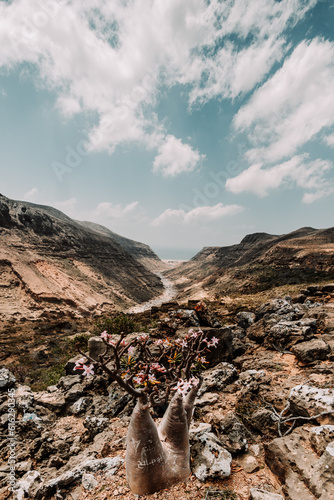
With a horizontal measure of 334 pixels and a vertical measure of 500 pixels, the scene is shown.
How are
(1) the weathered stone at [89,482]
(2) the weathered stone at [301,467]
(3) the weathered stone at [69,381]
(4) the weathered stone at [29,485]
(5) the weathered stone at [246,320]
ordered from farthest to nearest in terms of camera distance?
(5) the weathered stone at [246,320], (3) the weathered stone at [69,381], (4) the weathered stone at [29,485], (1) the weathered stone at [89,482], (2) the weathered stone at [301,467]

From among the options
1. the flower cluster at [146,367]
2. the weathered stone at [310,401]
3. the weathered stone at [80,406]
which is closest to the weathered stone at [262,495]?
the flower cluster at [146,367]

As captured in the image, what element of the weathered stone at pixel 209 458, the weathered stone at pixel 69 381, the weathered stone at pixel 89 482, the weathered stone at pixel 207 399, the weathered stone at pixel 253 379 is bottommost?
the weathered stone at pixel 207 399

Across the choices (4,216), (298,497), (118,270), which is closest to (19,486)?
(298,497)

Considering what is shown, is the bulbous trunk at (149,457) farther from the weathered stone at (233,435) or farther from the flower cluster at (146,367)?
the weathered stone at (233,435)

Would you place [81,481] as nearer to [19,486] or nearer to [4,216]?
[19,486]

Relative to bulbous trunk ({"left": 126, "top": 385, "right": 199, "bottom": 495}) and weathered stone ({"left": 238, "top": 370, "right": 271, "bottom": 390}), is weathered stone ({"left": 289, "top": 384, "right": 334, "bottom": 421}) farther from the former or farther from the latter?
bulbous trunk ({"left": 126, "top": 385, "right": 199, "bottom": 495})

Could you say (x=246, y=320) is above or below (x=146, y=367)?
below

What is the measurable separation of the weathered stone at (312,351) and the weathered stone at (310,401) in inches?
113

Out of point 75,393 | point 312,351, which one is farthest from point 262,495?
point 75,393

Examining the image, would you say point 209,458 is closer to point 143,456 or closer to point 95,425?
point 143,456

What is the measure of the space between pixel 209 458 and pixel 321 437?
7.25 ft

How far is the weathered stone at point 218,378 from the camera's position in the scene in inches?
288

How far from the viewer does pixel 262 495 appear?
322 cm

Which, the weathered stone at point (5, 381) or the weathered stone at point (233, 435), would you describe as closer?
the weathered stone at point (233, 435)
